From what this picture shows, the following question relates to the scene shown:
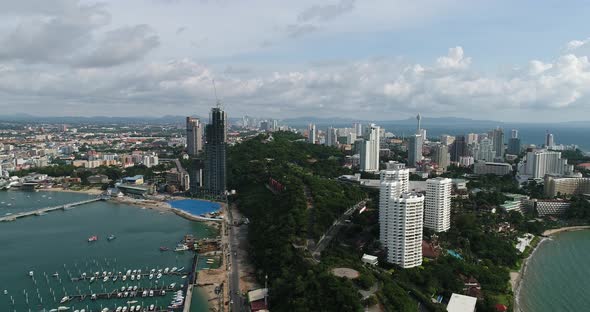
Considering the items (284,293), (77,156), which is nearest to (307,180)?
(284,293)

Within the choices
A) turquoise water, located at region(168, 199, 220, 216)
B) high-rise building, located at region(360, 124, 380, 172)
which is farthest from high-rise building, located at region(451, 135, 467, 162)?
turquoise water, located at region(168, 199, 220, 216)

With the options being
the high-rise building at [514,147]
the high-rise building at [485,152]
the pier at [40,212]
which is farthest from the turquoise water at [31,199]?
the high-rise building at [514,147]

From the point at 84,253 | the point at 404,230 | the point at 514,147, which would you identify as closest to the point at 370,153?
the point at 404,230

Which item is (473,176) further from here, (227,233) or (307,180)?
(227,233)

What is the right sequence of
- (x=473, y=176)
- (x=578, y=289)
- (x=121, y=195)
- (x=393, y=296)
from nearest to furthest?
(x=393, y=296), (x=578, y=289), (x=121, y=195), (x=473, y=176)

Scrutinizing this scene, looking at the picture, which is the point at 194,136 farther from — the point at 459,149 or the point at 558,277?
the point at 558,277

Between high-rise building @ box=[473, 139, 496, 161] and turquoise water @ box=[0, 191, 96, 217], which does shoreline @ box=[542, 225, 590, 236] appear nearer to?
high-rise building @ box=[473, 139, 496, 161]

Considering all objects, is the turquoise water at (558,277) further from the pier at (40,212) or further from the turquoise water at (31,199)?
the turquoise water at (31,199)
